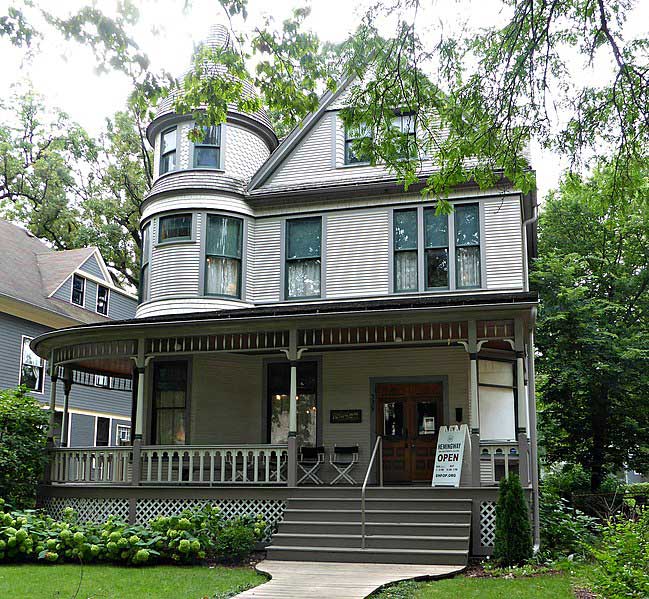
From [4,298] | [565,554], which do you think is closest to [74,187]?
[4,298]

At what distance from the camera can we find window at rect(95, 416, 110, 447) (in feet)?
88.6

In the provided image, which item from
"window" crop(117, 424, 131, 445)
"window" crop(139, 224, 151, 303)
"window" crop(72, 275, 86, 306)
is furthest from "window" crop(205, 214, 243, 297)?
"window" crop(117, 424, 131, 445)

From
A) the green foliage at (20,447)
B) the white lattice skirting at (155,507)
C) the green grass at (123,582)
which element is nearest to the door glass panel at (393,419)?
the white lattice skirting at (155,507)

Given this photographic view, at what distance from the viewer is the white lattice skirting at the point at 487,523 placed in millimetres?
12445

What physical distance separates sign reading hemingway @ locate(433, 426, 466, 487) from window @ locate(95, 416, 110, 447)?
1591 centimetres

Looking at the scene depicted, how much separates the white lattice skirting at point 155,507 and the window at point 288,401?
2868 millimetres

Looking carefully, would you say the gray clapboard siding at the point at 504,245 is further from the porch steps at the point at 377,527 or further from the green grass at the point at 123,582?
the green grass at the point at 123,582

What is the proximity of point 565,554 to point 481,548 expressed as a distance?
4.77 ft

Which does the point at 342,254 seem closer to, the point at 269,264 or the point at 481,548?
the point at 269,264

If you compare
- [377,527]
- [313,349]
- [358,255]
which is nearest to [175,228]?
[358,255]

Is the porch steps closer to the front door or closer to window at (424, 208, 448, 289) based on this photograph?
the front door

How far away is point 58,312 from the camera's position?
81.0ft

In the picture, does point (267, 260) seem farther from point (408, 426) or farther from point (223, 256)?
point (408, 426)

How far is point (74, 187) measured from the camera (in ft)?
108
